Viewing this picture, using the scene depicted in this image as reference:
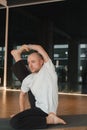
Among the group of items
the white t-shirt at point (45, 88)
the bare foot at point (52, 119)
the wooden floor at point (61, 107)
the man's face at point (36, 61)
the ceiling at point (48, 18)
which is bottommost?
the wooden floor at point (61, 107)

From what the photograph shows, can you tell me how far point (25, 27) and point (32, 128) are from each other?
5928mm

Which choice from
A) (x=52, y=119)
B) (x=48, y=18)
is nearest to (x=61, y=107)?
(x=52, y=119)

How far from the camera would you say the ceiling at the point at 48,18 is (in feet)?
26.2

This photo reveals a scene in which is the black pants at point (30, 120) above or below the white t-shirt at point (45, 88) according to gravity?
below

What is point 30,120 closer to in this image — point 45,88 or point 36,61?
point 45,88

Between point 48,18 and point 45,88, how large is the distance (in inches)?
216

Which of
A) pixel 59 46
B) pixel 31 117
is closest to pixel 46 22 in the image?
pixel 59 46

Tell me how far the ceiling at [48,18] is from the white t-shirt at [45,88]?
495 cm

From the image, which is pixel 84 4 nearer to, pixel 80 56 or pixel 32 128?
pixel 80 56

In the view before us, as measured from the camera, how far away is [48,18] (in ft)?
27.5

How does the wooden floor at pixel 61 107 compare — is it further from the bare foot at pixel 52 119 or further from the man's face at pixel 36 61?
the man's face at pixel 36 61

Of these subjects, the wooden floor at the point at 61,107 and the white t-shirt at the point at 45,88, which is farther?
the wooden floor at the point at 61,107

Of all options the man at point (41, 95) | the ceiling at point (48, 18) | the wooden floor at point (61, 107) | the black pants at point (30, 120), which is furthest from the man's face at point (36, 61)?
the ceiling at point (48, 18)

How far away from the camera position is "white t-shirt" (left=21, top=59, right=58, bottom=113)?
10.2 ft
